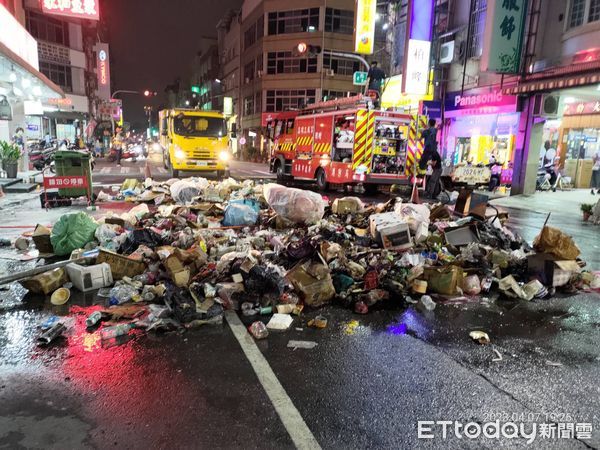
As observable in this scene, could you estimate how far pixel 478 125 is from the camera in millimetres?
19734

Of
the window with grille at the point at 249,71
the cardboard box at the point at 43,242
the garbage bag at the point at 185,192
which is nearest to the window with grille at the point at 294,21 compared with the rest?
the window with grille at the point at 249,71

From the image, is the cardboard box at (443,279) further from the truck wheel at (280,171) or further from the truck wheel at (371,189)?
the truck wheel at (280,171)

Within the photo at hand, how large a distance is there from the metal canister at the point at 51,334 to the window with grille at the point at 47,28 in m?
43.8

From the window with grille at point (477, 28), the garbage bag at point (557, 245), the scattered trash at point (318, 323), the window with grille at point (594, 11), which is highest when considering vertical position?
the window with grille at point (477, 28)

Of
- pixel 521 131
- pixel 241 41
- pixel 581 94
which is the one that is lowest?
pixel 521 131

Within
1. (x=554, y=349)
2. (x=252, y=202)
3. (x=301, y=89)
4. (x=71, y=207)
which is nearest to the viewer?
(x=554, y=349)

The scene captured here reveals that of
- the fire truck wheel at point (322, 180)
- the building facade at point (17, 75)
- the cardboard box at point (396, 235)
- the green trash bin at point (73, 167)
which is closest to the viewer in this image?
the cardboard box at point (396, 235)

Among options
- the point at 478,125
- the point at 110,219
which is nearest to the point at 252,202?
the point at 110,219

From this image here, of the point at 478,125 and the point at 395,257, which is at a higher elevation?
the point at 478,125

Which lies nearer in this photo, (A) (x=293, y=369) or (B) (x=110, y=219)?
(A) (x=293, y=369)

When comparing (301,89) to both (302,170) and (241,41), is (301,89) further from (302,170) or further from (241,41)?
(302,170)

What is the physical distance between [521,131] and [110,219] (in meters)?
14.9

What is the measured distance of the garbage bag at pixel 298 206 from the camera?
7855mm

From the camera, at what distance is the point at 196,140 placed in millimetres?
18125
